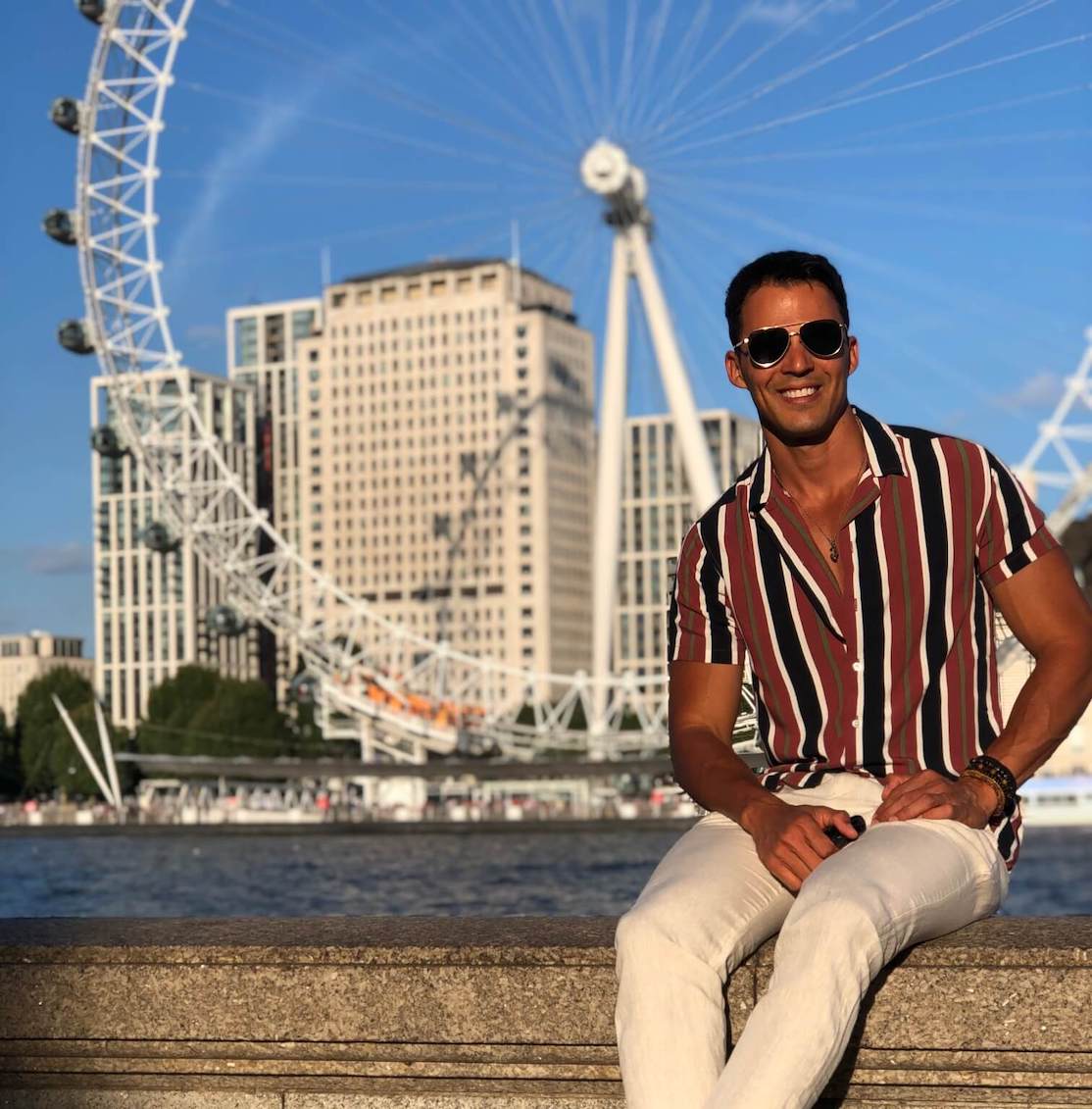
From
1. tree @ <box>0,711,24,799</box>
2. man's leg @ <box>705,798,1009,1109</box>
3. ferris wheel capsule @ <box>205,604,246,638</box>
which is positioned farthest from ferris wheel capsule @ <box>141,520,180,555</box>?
man's leg @ <box>705,798,1009,1109</box>

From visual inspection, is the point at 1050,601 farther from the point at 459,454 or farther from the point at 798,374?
the point at 459,454

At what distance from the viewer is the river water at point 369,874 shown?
3275cm

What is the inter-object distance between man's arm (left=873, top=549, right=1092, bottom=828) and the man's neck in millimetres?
399

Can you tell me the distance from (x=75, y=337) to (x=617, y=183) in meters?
15.4

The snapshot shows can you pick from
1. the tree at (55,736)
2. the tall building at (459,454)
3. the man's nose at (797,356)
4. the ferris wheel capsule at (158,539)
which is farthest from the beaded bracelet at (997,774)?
the tall building at (459,454)

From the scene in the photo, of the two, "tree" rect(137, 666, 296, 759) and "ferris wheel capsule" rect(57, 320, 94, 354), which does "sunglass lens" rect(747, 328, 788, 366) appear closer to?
"ferris wheel capsule" rect(57, 320, 94, 354)

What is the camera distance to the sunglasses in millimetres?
A: 4535

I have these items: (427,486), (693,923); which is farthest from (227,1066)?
(427,486)

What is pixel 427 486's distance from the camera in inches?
6053

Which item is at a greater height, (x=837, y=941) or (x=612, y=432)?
(x=612, y=432)

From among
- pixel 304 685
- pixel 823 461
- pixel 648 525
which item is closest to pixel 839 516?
pixel 823 461

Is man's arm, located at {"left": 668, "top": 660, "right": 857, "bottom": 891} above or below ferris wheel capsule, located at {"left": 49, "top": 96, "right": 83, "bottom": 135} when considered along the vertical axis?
below

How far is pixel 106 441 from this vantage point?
61.8 m

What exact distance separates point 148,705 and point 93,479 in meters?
46.4
